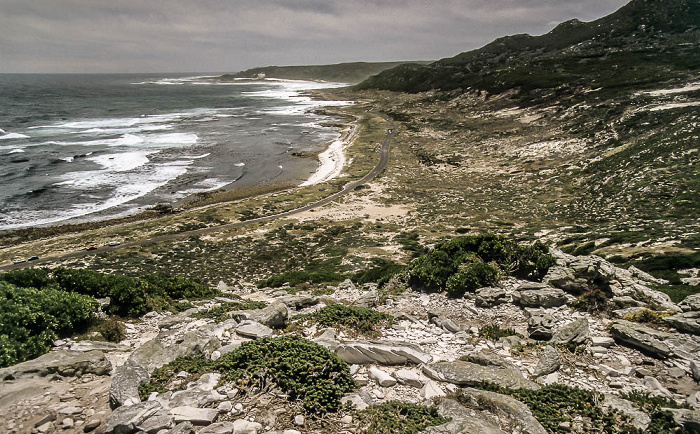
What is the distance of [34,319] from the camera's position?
994 centimetres

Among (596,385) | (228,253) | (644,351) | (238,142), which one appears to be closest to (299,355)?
(596,385)

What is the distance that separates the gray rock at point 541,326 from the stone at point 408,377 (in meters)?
4.72

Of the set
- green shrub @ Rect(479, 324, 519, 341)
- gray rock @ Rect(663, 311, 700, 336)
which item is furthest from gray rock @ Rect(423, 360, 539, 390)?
gray rock @ Rect(663, 311, 700, 336)

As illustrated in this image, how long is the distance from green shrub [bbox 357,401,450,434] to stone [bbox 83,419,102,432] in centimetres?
514

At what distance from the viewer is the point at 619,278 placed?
14.5m

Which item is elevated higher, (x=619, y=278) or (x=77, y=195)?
(x=619, y=278)

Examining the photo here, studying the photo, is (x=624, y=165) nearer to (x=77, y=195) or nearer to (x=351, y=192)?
(x=351, y=192)

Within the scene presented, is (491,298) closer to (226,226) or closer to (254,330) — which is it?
(254,330)

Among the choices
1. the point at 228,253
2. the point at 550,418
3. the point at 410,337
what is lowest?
the point at 228,253

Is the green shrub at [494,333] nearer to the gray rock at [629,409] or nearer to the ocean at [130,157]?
the gray rock at [629,409]

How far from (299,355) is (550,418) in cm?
556

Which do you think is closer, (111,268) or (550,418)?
(550,418)

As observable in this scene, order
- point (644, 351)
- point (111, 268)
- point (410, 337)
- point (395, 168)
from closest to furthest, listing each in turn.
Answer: point (644, 351) → point (410, 337) → point (111, 268) → point (395, 168)

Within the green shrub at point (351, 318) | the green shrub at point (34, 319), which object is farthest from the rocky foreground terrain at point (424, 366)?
the green shrub at point (34, 319)
